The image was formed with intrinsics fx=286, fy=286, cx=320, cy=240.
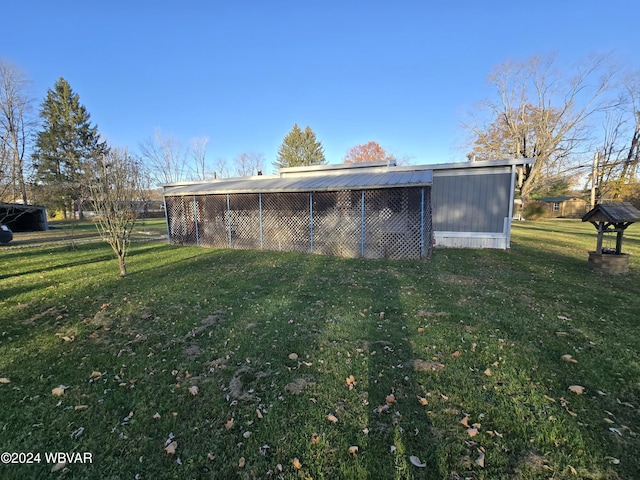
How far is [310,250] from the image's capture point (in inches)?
409

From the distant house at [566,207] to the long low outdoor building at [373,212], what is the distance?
30806 mm

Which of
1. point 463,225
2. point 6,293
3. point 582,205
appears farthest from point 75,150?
point 582,205

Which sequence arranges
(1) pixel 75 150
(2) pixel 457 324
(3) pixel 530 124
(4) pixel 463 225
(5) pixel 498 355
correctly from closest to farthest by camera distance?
(5) pixel 498 355 → (2) pixel 457 324 → (4) pixel 463 225 → (3) pixel 530 124 → (1) pixel 75 150

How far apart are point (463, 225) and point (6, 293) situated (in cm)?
1310

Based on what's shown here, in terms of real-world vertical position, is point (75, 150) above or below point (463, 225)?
above

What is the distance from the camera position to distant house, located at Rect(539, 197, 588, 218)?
3369 cm

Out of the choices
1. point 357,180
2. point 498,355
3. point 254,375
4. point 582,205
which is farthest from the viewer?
point 582,205

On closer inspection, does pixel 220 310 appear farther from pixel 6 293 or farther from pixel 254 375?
pixel 6 293

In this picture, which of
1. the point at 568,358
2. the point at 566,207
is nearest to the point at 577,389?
the point at 568,358

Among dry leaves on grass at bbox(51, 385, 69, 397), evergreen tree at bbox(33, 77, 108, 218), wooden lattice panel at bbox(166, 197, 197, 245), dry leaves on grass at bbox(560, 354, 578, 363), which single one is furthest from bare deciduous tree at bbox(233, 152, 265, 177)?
dry leaves on grass at bbox(560, 354, 578, 363)

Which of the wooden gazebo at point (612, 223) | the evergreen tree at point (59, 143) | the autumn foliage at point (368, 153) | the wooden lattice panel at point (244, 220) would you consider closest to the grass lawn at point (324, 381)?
the wooden gazebo at point (612, 223)

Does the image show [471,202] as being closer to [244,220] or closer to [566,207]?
[244,220]

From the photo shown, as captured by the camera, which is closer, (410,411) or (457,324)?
(410,411)

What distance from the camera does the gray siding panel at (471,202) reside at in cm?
1025
